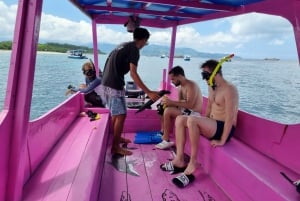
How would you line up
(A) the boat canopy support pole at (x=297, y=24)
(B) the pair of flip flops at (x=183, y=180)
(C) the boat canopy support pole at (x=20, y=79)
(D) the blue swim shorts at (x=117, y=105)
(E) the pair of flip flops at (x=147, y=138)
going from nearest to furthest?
1. (C) the boat canopy support pole at (x=20, y=79)
2. (A) the boat canopy support pole at (x=297, y=24)
3. (B) the pair of flip flops at (x=183, y=180)
4. (D) the blue swim shorts at (x=117, y=105)
5. (E) the pair of flip flops at (x=147, y=138)

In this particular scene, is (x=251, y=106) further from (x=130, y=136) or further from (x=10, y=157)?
(x=10, y=157)

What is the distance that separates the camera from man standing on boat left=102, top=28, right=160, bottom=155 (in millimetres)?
2611

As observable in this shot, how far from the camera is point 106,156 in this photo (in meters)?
2.97

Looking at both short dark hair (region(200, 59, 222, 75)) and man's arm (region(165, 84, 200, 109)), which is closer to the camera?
short dark hair (region(200, 59, 222, 75))

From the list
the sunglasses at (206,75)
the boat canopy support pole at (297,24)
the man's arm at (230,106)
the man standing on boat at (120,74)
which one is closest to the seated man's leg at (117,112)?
the man standing on boat at (120,74)

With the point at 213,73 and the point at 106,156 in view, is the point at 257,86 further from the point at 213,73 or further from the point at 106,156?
the point at 106,156

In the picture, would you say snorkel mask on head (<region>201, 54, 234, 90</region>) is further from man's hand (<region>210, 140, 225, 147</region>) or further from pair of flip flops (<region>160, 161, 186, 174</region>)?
pair of flip flops (<region>160, 161, 186, 174</region>)

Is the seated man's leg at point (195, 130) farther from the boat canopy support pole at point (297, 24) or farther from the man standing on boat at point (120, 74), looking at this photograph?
the boat canopy support pole at point (297, 24)

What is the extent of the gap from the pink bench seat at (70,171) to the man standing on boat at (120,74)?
11.8 inches

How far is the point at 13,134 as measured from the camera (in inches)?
49.6

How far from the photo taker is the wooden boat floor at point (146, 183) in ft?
7.27

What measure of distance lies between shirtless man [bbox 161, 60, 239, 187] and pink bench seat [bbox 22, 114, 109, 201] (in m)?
0.80

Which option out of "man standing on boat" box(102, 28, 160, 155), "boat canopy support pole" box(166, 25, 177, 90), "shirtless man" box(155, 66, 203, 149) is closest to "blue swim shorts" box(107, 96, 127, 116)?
"man standing on boat" box(102, 28, 160, 155)

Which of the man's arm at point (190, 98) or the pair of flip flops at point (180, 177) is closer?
the pair of flip flops at point (180, 177)
